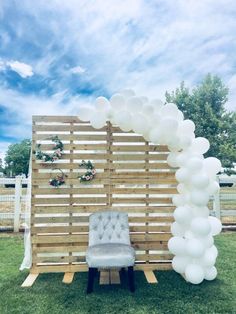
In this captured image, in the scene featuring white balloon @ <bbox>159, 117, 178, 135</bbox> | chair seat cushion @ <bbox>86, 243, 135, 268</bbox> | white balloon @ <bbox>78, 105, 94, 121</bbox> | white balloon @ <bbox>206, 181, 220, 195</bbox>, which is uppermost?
white balloon @ <bbox>78, 105, 94, 121</bbox>

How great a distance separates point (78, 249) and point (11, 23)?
16.0 ft

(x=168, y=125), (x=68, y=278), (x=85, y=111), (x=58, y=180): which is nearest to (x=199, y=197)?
(x=168, y=125)

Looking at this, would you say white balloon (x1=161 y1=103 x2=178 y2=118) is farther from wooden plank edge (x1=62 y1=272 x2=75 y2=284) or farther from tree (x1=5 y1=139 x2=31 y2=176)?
tree (x1=5 y1=139 x2=31 y2=176)

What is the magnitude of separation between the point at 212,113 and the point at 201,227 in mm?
13724

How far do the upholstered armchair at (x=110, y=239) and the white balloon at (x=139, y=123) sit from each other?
4.41ft

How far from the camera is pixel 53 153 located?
15.2 ft

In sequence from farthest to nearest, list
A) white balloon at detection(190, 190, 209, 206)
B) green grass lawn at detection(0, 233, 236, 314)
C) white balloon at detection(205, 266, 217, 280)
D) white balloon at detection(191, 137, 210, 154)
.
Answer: white balloon at detection(191, 137, 210, 154), white balloon at detection(205, 266, 217, 280), white balloon at detection(190, 190, 209, 206), green grass lawn at detection(0, 233, 236, 314)

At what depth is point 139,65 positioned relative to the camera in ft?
23.4

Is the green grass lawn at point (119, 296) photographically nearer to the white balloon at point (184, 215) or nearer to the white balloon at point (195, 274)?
the white balloon at point (195, 274)

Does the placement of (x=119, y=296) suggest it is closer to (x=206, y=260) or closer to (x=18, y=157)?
(x=206, y=260)

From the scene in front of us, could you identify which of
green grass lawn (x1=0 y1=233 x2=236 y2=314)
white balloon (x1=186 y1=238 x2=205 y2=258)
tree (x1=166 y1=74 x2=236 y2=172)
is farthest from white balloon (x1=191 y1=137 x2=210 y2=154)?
tree (x1=166 y1=74 x2=236 y2=172)

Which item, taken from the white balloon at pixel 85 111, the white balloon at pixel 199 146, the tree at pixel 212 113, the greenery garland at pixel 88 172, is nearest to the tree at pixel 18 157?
the tree at pixel 212 113

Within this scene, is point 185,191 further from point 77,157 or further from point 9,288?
point 9,288

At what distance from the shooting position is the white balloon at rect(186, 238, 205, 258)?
12.2ft
